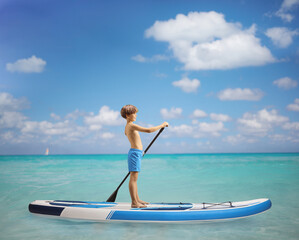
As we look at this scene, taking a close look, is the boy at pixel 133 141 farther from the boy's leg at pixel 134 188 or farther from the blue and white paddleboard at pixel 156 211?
the blue and white paddleboard at pixel 156 211

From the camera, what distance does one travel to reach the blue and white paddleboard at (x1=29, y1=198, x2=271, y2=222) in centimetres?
447

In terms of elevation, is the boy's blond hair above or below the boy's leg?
above

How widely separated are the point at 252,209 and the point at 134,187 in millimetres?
2116

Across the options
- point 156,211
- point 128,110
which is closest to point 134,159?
point 128,110

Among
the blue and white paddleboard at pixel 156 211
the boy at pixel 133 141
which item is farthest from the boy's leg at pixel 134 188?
the blue and white paddleboard at pixel 156 211

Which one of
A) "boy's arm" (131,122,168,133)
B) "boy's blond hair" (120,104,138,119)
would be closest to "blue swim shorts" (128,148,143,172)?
"boy's arm" (131,122,168,133)

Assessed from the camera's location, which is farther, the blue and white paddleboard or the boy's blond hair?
the boy's blond hair

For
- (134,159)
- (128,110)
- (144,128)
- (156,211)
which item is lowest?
(156,211)

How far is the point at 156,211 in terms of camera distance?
14.8ft

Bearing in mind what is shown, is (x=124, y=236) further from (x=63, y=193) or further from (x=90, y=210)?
(x=63, y=193)

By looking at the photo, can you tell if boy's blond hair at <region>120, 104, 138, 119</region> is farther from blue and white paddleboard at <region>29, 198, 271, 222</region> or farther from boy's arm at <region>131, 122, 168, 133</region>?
blue and white paddleboard at <region>29, 198, 271, 222</region>

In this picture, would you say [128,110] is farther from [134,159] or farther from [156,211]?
[156,211]

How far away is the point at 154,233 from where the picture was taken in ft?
14.1

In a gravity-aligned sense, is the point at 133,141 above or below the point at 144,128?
below
